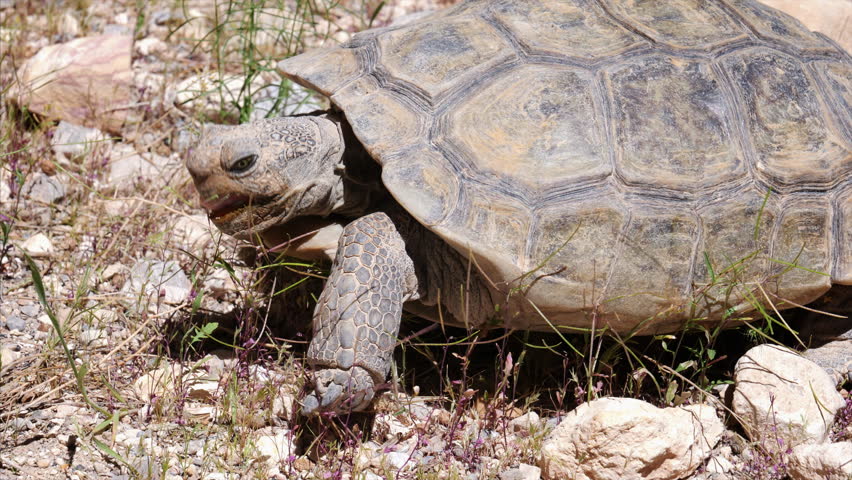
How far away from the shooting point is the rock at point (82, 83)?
15.1 feet

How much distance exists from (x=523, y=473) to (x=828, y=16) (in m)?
3.63

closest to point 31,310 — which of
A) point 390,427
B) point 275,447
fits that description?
point 275,447

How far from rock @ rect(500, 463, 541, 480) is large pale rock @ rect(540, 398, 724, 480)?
0.04m

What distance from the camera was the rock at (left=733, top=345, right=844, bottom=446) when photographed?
2916 millimetres

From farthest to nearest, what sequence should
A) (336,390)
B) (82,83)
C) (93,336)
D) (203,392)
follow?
(82,83) → (93,336) → (203,392) → (336,390)

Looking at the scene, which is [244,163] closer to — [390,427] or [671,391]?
[390,427]

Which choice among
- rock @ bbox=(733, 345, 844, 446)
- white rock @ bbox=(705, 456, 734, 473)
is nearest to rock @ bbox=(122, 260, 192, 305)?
white rock @ bbox=(705, 456, 734, 473)

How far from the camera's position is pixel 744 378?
3.10 metres

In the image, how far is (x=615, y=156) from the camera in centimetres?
305

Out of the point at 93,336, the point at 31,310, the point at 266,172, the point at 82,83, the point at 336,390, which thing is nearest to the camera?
the point at 336,390

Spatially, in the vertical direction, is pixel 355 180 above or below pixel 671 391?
above

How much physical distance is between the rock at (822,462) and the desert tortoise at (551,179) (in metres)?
Answer: 0.61

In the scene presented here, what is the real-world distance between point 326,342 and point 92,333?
115 cm

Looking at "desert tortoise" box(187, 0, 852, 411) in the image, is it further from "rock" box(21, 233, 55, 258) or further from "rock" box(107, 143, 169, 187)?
"rock" box(107, 143, 169, 187)
